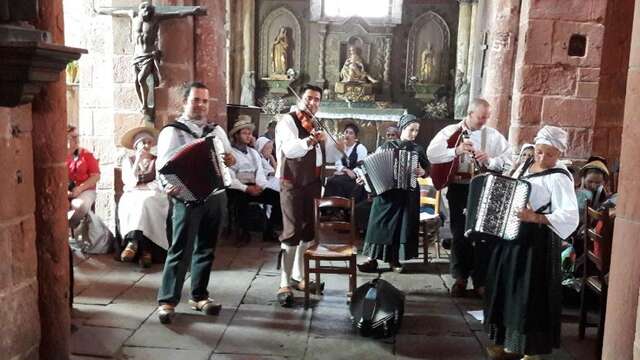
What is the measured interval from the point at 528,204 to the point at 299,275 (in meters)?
2.39

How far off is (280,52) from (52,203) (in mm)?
11913

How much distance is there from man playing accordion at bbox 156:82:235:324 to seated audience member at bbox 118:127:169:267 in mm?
1451

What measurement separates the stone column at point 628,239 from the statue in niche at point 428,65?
12202 mm

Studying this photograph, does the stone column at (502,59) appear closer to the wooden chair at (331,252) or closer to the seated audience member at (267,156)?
the seated audience member at (267,156)

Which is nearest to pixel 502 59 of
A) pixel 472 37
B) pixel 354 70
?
pixel 472 37

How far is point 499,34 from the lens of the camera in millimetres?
7195

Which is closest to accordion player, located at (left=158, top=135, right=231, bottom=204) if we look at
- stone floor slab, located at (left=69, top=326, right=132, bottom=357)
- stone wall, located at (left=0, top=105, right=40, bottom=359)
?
stone floor slab, located at (left=69, top=326, right=132, bottom=357)

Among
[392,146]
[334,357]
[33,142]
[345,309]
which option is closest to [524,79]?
[392,146]

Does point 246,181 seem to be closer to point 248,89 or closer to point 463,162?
point 463,162

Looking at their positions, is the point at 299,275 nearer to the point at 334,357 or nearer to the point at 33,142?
the point at 334,357

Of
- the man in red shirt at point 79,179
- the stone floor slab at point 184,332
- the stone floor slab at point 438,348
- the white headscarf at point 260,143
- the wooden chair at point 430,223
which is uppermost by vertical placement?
the white headscarf at point 260,143

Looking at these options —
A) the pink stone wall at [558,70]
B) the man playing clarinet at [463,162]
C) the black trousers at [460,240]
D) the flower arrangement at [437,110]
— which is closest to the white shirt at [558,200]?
the man playing clarinet at [463,162]

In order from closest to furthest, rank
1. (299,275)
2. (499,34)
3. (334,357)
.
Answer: (334,357)
(299,275)
(499,34)

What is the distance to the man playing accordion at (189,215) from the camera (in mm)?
4258
